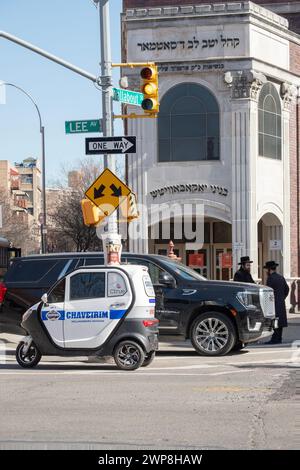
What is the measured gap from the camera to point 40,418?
1034cm

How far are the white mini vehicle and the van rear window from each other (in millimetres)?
2898

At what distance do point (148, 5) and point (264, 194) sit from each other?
11870 millimetres

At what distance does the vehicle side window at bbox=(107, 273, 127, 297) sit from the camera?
15.5 metres

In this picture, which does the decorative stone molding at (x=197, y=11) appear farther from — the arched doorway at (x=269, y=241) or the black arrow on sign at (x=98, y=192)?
the black arrow on sign at (x=98, y=192)

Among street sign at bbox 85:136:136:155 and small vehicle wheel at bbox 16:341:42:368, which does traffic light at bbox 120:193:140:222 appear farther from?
small vehicle wheel at bbox 16:341:42:368

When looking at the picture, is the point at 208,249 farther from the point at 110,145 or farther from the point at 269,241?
the point at 110,145

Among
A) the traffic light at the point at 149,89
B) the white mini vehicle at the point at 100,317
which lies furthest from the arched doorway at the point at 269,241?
the white mini vehicle at the point at 100,317

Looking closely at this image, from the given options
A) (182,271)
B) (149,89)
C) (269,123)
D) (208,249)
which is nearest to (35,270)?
(182,271)

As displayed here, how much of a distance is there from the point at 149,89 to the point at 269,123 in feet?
53.1

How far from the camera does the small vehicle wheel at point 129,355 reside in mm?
15297

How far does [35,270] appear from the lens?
18875 millimetres

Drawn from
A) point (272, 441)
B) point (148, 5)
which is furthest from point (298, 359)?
point (148, 5)

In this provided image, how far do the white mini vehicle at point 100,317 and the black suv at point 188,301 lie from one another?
2276 millimetres

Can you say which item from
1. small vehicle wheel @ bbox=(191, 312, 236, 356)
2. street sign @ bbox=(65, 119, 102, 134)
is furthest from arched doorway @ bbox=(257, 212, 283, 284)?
small vehicle wheel @ bbox=(191, 312, 236, 356)
